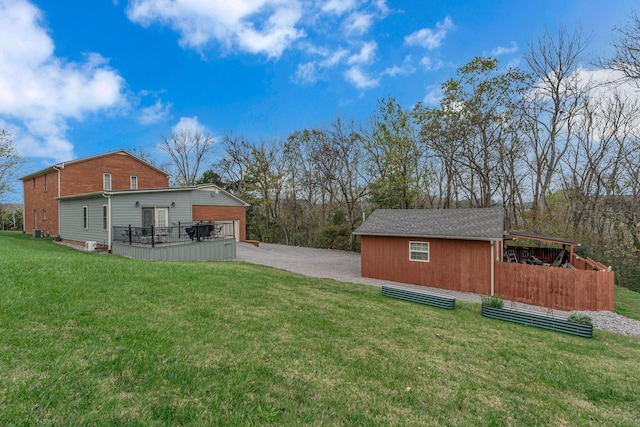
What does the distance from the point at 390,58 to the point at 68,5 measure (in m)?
17.8

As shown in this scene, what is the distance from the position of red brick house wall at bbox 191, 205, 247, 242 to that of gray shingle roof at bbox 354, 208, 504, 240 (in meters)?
11.8

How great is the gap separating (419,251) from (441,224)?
1528mm

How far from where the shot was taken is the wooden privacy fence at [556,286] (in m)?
9.65

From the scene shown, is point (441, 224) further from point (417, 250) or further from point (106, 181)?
point (106, 181)

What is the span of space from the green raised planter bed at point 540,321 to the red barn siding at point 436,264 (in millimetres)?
4344

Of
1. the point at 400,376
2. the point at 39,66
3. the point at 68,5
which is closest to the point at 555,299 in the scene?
the point at 400,376

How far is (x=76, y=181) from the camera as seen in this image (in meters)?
20.5

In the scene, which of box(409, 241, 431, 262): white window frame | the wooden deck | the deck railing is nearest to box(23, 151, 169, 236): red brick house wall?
the deck railing

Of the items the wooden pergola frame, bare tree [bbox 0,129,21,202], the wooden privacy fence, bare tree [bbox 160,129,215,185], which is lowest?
the wooden privacy fence

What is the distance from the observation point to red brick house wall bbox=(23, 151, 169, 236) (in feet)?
66.6

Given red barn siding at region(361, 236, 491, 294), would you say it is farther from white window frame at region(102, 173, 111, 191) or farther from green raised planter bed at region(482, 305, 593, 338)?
white window frame at region(102, 173, 111, 191)

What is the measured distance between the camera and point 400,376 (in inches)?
138

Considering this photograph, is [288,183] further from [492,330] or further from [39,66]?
[492,330]

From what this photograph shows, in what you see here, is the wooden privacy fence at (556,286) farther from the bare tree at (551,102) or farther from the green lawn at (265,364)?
the bare tree at (551,102)
